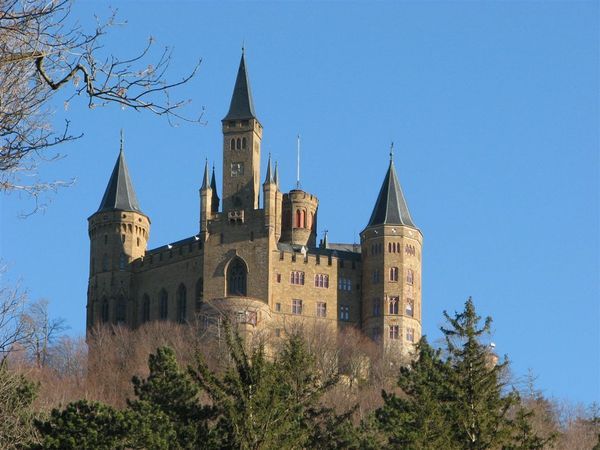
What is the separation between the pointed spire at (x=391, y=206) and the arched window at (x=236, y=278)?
448 inches

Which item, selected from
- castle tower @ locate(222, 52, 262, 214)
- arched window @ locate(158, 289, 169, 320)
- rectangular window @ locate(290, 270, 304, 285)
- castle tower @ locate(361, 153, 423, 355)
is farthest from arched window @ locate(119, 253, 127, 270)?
castle tower @ locate(361, 153, 423, 355)

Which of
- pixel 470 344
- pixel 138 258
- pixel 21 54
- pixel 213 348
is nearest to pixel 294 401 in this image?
pixel 470 344

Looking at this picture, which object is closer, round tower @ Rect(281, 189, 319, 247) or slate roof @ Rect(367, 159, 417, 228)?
slate roof @ Rect(367, 159, 417, 228)

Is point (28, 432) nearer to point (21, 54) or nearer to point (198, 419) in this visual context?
point (198, 419)

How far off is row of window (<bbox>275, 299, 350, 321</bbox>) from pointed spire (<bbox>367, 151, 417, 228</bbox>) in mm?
7337

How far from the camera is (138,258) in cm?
10856

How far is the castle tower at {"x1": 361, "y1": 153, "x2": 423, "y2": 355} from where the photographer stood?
103 meters

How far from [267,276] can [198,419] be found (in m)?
65.8

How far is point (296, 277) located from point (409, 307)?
335 inches

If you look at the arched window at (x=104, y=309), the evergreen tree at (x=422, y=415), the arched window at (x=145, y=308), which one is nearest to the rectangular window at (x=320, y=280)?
the arched window at (x=145, y=308)

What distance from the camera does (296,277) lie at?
104 metres

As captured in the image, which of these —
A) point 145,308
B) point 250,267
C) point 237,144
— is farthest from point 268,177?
point 145,308

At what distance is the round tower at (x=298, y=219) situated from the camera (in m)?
112

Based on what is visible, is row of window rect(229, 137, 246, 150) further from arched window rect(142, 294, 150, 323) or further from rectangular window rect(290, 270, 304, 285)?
arched window rect(142, 294, 150, 323)
